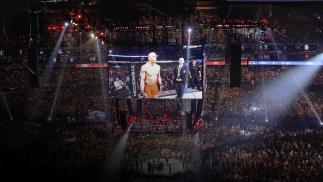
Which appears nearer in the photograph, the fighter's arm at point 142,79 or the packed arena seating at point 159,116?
the packed arena seating at point 159,116

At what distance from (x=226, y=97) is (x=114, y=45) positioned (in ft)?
29.3

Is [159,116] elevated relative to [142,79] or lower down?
lower down

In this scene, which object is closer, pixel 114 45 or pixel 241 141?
pixel 114 45

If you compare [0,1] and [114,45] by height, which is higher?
[0,1]

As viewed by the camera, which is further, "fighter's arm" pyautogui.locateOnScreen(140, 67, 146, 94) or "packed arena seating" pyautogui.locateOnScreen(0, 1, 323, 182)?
"fighter's arm" pyautogui.locateOnScreen(140, 67, 146, 94)

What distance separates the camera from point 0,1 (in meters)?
15.4

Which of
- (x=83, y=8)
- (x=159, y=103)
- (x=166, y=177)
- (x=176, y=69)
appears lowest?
(x=166, y=177)

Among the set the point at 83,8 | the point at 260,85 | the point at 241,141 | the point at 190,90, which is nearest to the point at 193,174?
the point at 190,90

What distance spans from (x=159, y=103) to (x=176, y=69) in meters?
6.79

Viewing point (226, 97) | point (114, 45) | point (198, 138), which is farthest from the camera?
point (226, 97)

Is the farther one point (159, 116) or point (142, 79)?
point (159, 116)

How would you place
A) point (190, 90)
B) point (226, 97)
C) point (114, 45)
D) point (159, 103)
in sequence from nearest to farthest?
point (190, 90) < point (114, 45) < point (159, 103) < point (226, 97)

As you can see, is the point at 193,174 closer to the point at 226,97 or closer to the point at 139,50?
the point at 139,50

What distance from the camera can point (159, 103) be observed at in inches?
717
